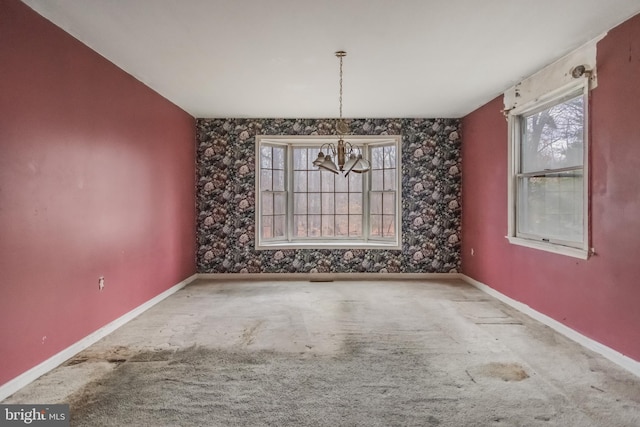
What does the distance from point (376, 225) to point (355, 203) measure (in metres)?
0.53

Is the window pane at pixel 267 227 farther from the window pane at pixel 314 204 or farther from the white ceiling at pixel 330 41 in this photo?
the white ceiling at pixel 330 41

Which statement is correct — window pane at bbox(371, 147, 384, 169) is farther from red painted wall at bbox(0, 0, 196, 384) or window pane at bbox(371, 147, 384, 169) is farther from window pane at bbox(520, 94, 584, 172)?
red painted wall at bbox(0, 0, 196, 384)

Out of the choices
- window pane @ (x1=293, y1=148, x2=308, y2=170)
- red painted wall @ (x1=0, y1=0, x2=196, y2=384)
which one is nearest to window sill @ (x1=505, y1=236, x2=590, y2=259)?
window pane @ (x1=293, y1=148, x2=308, y2=170)

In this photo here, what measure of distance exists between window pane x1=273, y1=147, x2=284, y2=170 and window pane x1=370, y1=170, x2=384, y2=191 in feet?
5.25

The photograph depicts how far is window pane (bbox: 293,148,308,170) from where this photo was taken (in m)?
6.43

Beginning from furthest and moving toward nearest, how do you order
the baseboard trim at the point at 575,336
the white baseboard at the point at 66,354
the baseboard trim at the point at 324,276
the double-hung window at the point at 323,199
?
1. the double-hung window at the point at 323,199
2. the baseboard trim at the point at 324,276
3. the baseboard trim at the point at 575,336
4. the white baseboard at the point at 66,354

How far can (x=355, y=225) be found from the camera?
6445 millimetres

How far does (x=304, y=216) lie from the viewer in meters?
6.47

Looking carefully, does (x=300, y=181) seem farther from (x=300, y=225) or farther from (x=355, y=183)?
(x=355, y=183)

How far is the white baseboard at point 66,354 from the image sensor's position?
7.76 feet

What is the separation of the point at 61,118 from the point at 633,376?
469cm

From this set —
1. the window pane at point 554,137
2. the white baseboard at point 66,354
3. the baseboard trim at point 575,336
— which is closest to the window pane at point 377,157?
the window pane at point 554,137

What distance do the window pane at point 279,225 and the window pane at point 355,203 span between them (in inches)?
47.2

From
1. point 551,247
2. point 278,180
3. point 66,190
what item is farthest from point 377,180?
point 66,190
